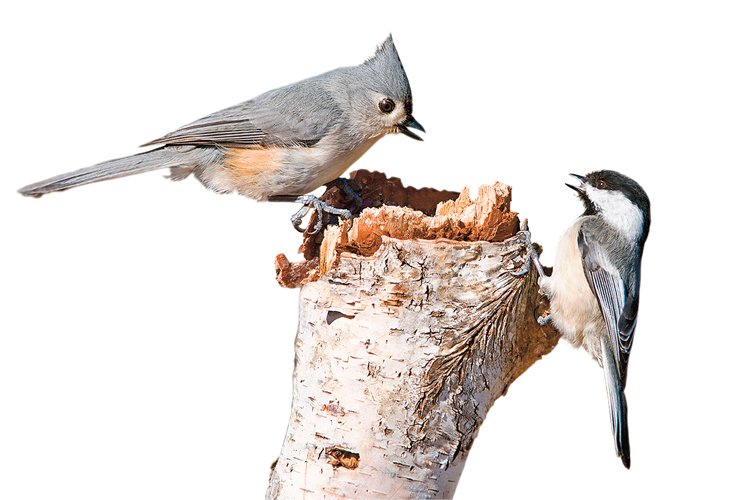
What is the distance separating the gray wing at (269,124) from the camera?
438 cm

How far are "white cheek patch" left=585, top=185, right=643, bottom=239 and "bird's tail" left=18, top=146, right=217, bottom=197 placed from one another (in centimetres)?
205

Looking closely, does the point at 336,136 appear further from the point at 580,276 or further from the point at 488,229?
the point at 580,276

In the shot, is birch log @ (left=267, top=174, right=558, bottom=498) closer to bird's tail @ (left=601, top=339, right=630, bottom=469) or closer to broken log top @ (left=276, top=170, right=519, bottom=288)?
broken log top @ (left=276, top=170, right=519, bottom=288)

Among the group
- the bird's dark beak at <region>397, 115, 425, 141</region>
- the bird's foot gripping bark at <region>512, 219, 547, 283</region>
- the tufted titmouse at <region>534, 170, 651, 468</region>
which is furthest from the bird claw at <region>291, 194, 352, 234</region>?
the tufted titmouse at <region>534, 170, 651, 468</region>

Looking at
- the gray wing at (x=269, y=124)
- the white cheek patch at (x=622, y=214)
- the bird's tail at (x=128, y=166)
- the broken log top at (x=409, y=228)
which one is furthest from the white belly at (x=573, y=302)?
the bird's tail at (x=128, y=166)

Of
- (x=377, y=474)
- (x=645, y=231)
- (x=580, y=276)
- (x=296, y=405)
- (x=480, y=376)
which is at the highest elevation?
(x=645, y=231)

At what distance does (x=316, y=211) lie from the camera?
4.41 meters

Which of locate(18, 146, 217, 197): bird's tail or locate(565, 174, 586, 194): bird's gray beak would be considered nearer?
locate(18, 146, 217, 197): bird's tail

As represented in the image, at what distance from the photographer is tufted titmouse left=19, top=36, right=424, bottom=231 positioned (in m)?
4.38

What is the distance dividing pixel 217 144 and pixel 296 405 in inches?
55.8

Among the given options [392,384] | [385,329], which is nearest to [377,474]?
[392,384]

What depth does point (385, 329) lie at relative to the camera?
3852 millimetres

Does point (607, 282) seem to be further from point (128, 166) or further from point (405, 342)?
point (128, 166)

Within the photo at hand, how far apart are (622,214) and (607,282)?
39 centimetres
